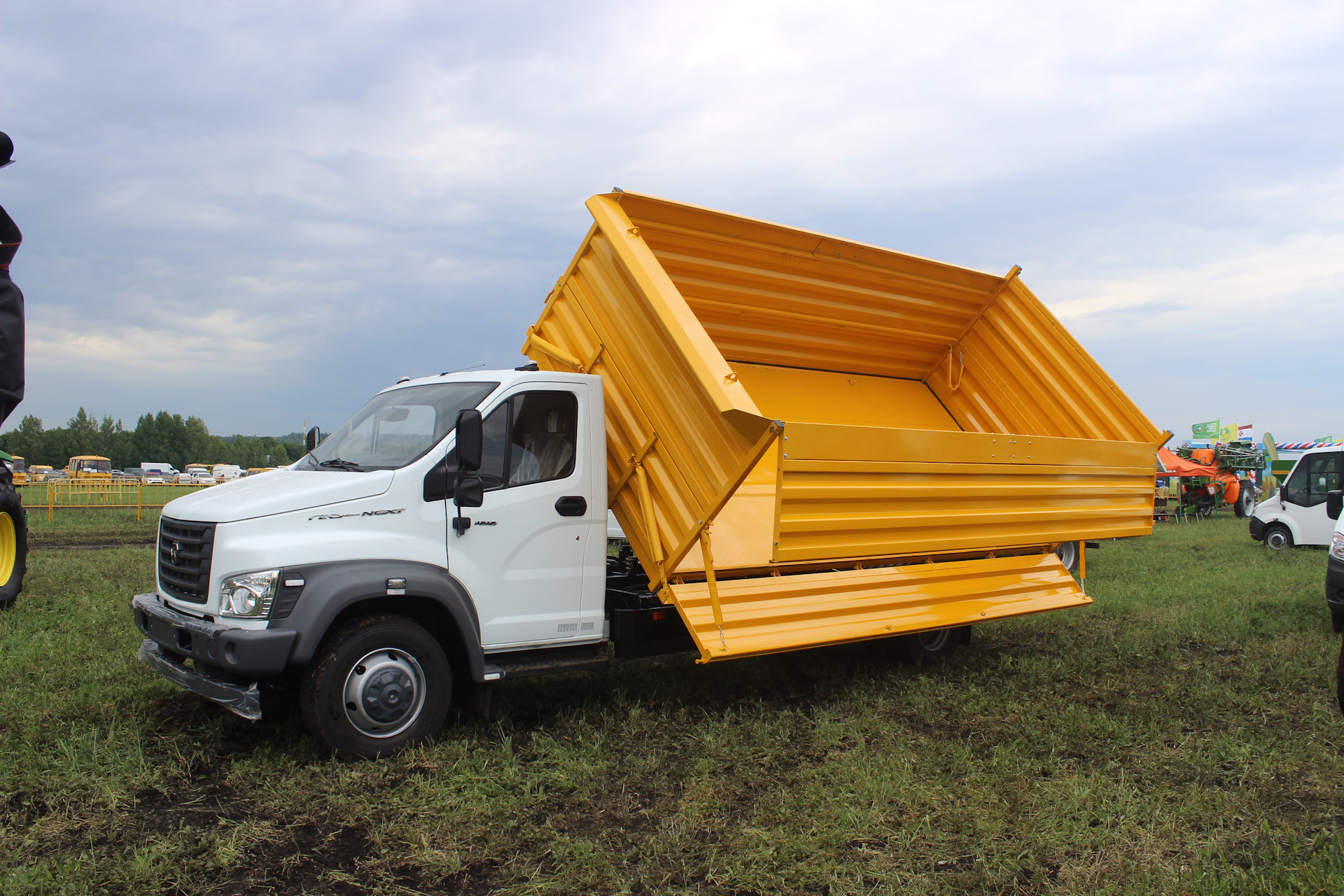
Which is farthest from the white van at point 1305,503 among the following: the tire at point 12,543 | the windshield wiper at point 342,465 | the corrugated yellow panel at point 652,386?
the tire at point 12,543

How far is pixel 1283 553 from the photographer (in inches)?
593

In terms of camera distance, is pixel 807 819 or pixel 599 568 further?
pixel 599 568

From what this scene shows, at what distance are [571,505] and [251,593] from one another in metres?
1.75

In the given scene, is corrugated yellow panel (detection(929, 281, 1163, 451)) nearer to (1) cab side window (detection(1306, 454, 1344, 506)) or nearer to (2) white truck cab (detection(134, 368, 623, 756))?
(2) white truck cab (detection(134, 368, 623, 756))

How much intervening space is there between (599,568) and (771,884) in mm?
2257

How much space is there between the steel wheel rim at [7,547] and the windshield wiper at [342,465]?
18.8 ft

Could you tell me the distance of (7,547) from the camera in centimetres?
857

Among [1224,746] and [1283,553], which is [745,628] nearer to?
[1224,746]

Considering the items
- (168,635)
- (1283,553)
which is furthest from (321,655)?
(1283,553)

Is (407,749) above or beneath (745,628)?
beneath

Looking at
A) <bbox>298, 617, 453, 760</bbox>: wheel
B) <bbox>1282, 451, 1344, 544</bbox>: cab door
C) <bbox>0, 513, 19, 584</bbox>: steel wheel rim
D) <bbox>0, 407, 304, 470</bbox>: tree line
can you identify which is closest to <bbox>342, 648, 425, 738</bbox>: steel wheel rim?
<bbox>298, 617, 453, 760</bbox>: wheel

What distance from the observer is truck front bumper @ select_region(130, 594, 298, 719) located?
3988 mm

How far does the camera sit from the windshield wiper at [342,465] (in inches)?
187

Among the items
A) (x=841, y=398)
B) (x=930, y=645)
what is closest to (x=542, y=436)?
(x=841, y=398)
